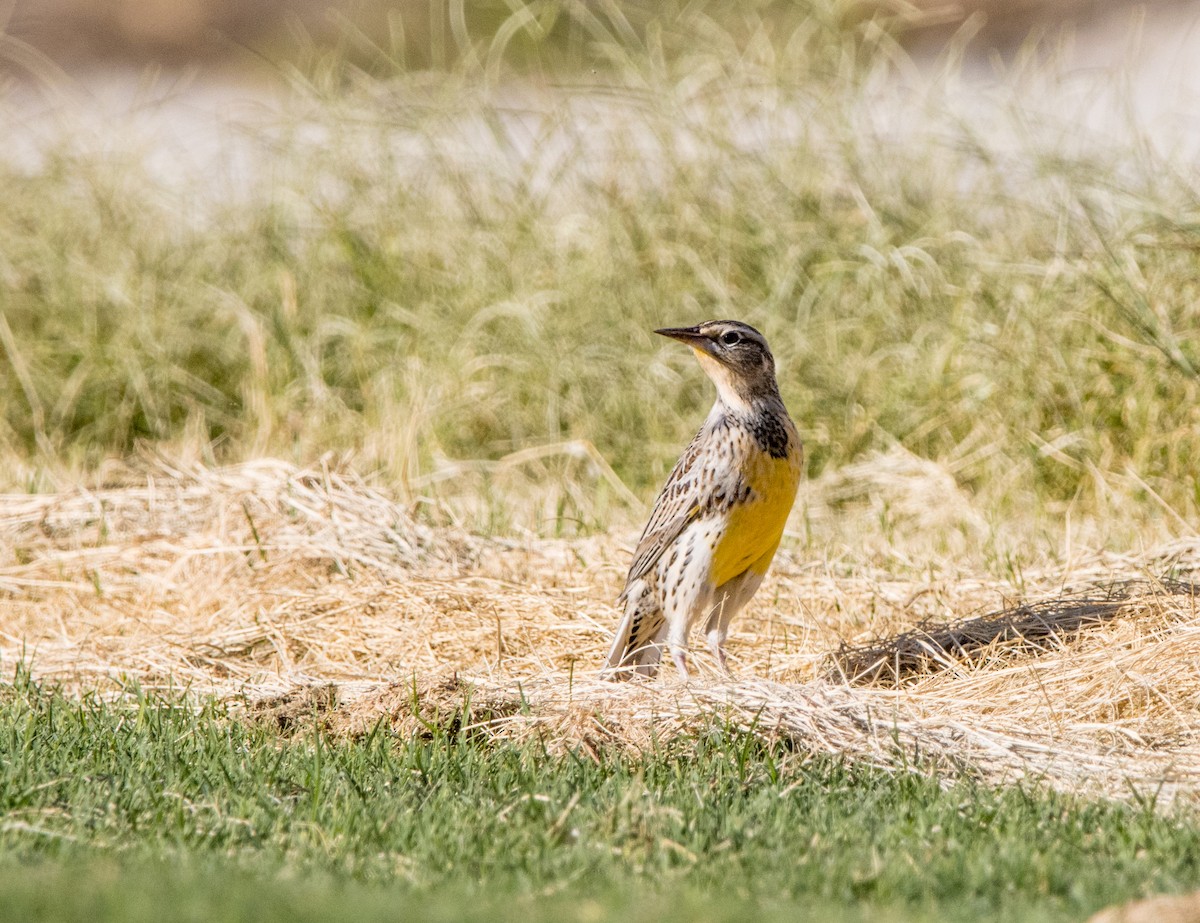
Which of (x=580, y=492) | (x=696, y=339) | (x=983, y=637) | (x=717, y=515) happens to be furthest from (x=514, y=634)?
(x=580, y=492)

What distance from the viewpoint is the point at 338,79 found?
14.2m

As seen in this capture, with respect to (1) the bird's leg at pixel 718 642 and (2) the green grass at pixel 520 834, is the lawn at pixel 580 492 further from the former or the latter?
(1) the bird's leg at pixel 718 642

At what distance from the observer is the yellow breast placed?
6668 millimetres

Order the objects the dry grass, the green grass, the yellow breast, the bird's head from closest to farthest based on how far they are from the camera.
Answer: the green grass → the dry grass → the yellow breast → the bird's head

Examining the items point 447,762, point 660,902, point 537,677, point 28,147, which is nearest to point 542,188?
point 28,147

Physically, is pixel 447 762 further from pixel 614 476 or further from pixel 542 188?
pixel 542 188

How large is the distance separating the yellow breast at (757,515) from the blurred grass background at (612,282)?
2.82m

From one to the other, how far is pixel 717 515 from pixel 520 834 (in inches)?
94.1

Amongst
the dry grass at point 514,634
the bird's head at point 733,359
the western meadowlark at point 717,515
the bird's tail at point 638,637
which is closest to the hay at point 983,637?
the dry grass at point 514,634

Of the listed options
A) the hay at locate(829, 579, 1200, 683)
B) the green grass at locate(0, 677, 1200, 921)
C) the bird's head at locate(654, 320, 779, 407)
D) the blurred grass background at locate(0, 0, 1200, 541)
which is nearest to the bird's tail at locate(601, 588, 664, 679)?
the hay at locate(829, 579, 1200, 683)

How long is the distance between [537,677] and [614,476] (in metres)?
4.00

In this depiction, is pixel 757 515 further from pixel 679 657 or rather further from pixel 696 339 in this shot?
pixel 696 339

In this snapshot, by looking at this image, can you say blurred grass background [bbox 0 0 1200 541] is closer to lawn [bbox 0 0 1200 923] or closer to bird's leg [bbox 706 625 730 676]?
lawn [bbox 0 0 1200 923]

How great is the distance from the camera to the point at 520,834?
454 centimetres
